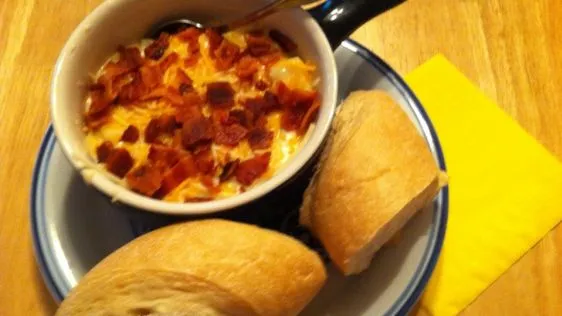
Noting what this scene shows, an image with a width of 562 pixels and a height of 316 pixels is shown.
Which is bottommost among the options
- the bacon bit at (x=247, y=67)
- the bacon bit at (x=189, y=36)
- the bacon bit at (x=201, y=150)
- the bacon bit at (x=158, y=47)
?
the bacon bit at (x=201, y=150)

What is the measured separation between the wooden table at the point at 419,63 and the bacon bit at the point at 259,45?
0.26m

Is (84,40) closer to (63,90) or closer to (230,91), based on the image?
(63,90)

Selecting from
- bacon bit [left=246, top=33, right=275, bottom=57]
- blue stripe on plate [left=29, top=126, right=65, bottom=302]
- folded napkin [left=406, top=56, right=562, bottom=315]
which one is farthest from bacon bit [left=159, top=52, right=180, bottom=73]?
folded napkin [left=406, top=56, right=562, bottom=315]

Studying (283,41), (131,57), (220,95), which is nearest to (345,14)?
(283,41)

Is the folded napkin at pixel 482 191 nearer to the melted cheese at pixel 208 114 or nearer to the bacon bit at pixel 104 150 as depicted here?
the melted cheese at pixel 208 114

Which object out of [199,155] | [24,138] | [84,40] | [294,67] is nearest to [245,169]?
[199,155]

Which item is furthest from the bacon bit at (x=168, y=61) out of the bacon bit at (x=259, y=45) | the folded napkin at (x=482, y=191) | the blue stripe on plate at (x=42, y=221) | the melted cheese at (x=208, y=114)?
the folded napkin at (x=482, y=191)

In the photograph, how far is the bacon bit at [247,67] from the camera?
2.97 ft

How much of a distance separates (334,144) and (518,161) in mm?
339

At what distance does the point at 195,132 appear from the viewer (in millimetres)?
847

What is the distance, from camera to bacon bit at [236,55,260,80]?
906 mm

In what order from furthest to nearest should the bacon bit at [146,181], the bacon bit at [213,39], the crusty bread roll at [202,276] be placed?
1. the bacon bit at [213,39]
2. the bacon bit at [146,181]
3. the crusty bread roll at [202,276]

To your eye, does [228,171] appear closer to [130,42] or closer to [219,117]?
[219,117]

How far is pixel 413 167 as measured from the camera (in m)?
0.83
